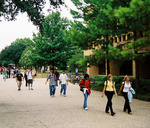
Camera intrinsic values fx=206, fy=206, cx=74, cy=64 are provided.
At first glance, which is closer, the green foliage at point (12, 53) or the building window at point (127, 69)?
the building window at point (127, 69)

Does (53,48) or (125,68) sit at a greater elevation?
(53,48)

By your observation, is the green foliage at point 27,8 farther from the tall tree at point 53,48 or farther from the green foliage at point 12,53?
the green foliage at point 12,53

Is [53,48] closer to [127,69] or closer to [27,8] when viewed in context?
[127,69]

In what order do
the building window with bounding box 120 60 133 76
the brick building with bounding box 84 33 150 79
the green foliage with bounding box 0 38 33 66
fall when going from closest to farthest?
the brick building with bounding box 84 33 150 79 → the building window with bounding box 120 60 133 76 → the green foliage with bounding box 0 38 33 66

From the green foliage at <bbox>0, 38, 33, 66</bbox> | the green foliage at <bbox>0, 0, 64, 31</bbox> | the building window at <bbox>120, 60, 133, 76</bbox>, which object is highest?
the green foliage at <bbox>0, 38, 33, 66</bbox>

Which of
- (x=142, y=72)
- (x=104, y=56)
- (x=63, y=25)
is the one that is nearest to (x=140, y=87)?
(x=104, y=56)

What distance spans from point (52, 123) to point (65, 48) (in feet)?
108

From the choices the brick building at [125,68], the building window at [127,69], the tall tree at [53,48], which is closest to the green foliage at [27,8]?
the brick building at [125,68]

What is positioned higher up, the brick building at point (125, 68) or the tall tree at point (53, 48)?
the tall tree at point (53, 48)

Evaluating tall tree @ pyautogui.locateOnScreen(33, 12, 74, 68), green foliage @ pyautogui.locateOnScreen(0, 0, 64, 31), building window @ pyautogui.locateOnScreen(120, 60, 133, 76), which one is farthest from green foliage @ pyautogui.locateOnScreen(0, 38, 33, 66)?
green foliage @ pyautogui.locateOnScreen(0, 0, 64, 31)

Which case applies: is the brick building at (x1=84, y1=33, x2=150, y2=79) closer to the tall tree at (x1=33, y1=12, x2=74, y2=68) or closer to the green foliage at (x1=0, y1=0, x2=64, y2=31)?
the tall tree at (x1=33, y1=12, x2=74, y2=68)

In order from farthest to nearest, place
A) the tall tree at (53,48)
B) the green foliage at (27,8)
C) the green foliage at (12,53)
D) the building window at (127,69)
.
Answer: the green foliage at (12,53)
the tall tree at (53,48)
the building window at (127,69)
the green foliage at (27,8)

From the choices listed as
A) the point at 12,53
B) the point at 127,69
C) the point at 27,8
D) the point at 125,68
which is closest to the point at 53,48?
the point at 125,68

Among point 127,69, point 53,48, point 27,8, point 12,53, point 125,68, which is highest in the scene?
point 12,53
